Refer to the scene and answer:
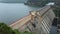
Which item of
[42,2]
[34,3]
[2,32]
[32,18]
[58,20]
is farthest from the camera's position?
[34,3]

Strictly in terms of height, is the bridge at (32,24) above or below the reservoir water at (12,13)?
below

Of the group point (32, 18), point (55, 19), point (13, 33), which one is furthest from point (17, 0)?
point (13, 33)

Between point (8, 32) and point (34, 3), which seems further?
point (34, 3)

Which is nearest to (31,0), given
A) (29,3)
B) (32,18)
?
(29,3)

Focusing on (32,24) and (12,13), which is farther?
(12,13)

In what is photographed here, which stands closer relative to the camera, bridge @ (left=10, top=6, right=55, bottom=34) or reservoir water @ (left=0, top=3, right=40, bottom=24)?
bridge @ (left=10, top=6, right=55, bottom=34)

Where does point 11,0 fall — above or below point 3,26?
above

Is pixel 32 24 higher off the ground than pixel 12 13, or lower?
lower

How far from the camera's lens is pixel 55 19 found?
3647 centimetres

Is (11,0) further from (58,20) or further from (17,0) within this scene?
(58,20)

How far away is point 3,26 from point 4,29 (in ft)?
0.28

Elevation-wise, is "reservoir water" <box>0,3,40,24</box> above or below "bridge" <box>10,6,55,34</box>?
above

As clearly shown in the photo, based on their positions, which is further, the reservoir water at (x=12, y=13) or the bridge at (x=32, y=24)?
the reservoir water at (x=12, y=13)

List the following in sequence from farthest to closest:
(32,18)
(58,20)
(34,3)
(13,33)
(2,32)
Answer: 1. (34,3)
2. (58,20)
3. (32,18)
4. (13,33)
5. (2,32)
